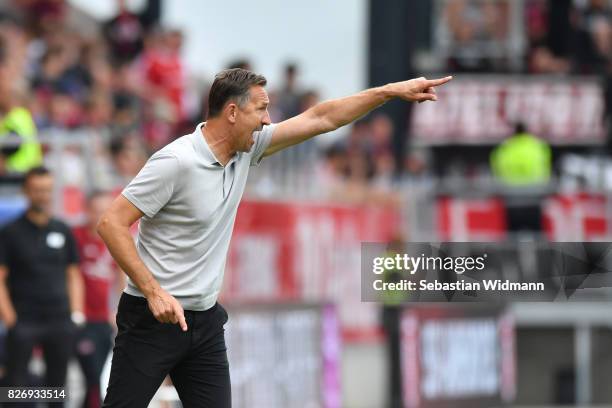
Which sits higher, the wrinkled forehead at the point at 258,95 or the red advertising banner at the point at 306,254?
the wrinkled forehead at the point at 258,95

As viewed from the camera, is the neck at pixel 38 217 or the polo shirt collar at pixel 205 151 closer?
the polo shirt collar at pixel 205 151

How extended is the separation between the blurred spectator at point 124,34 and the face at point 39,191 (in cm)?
835


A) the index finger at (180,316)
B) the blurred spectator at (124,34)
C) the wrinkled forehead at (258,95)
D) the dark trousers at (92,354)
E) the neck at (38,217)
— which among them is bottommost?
the dark trousers at (92,354)

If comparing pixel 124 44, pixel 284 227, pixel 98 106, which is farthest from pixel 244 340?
pixel 124 44

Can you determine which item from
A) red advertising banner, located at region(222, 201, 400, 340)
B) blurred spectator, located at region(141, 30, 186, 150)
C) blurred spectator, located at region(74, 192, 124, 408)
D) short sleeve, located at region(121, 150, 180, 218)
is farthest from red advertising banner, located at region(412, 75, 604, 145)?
short sleeve, located at region(121, 150, 180, 218)

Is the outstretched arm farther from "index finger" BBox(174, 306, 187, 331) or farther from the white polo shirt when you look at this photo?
"index finger" BBox(174, 306, 187, 331)

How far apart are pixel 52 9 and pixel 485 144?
7.70 meters

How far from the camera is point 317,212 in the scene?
17.4 metres

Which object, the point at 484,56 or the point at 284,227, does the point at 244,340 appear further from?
the point at 484,56

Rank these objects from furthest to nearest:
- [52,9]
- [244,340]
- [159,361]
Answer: [52,9]
[244,340]
[159,361]

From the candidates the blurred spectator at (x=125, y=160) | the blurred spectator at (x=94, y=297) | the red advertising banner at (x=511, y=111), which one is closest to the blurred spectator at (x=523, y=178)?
the red advertising banner at (x=511, y=111)

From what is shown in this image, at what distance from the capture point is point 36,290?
11.6m

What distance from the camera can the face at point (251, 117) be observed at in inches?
279

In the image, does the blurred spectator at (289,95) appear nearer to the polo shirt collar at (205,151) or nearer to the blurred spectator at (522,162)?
the blurred spectator at (522,162)
